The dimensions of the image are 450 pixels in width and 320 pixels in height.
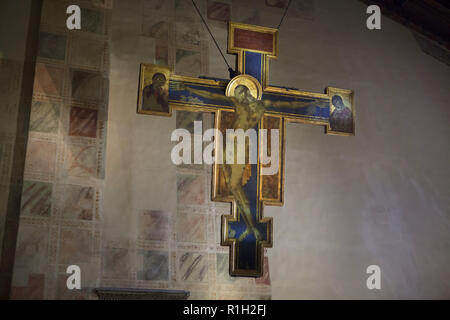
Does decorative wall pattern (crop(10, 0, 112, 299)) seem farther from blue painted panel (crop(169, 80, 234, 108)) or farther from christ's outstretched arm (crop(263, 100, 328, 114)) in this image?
christ's outstretched arm (crop(263, 100, 328, 114))

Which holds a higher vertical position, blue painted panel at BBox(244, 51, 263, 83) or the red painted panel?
the red painted panel

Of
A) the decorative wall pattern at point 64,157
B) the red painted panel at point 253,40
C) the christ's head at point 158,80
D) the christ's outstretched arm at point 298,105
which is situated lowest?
the decorative wall pattern at point 64,157

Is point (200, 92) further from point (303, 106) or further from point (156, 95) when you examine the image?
point (303, 106)

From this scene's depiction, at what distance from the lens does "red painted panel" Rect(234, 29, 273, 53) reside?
7.15 meters

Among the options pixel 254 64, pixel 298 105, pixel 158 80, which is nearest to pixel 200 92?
pixel 158 80

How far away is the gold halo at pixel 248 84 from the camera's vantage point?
274 inches

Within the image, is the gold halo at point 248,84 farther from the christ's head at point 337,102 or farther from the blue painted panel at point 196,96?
the christ's head at point 337,102

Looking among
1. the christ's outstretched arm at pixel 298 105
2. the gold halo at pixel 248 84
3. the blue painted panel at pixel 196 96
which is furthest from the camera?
the christ's outstretched arm at pixel 298 105

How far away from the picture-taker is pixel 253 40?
23.6 feet

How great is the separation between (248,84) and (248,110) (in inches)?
11.1

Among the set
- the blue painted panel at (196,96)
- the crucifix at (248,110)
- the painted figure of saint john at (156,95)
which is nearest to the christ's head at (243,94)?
the crucifix at (248,110)

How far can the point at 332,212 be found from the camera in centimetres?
695

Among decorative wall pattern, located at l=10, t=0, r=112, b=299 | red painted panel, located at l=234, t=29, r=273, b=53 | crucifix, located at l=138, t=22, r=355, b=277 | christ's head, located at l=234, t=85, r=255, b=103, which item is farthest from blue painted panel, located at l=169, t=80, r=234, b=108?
decorative wall pattern, located at l=10, t=0, r=112, b=299

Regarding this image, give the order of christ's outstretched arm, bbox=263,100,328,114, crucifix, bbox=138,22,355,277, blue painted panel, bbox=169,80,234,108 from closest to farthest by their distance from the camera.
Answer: crucifix, bbox=138,22,355,277
blue painted panel, bbox=169,80,234,108
christ's outstretched arm, bbox=263,100,328,114
